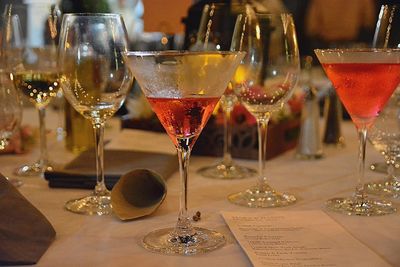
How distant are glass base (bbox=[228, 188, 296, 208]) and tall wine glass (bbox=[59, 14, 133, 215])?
246 millimetres

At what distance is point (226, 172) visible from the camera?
1.39 m

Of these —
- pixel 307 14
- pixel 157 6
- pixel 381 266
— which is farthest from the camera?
pixel 307 14

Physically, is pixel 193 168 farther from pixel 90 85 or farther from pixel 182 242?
pixel 182 242

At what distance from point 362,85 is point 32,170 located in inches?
29.9

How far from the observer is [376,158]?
61.5 inches

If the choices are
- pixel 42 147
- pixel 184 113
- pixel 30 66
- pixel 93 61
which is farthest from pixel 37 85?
pixel 184 113

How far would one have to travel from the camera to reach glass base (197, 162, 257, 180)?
135cm

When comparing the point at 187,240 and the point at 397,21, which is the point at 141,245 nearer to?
the point at 187,240

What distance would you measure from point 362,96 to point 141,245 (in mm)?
519

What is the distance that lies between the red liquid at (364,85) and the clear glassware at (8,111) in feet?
2.09

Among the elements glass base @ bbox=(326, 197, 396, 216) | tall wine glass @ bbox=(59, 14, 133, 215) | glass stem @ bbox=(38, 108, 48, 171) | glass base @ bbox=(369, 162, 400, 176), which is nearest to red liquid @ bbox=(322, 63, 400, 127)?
glass base @ bbox=(326, 197, 396, 216)

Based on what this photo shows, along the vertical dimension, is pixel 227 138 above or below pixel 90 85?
below

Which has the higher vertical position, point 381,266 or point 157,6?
point 157,6

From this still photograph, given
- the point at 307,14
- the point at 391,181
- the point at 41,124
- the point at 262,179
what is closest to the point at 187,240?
the point at 262,179
